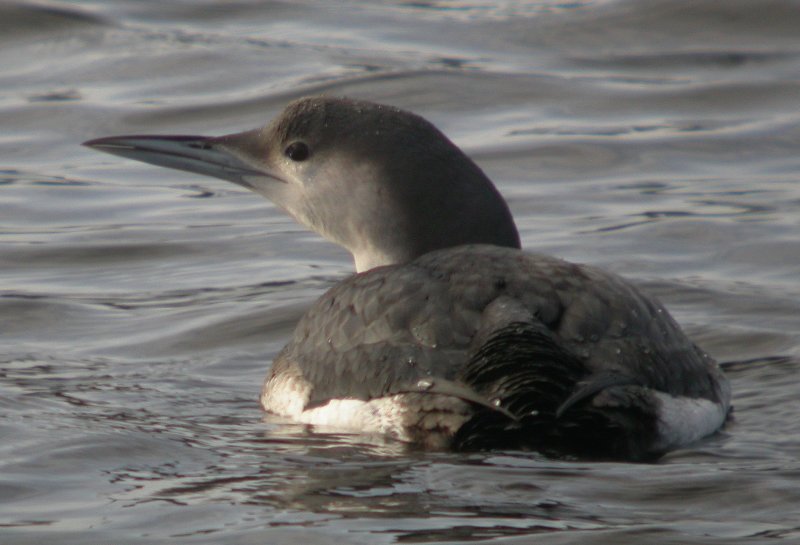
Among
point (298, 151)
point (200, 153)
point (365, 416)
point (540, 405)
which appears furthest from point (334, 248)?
point (540, 405)

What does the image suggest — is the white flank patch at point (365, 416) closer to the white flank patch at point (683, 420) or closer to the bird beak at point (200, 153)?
the white flank patch at point (683, 420)

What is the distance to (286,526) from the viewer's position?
3.66 meters

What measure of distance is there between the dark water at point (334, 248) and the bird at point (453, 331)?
90 millimetres

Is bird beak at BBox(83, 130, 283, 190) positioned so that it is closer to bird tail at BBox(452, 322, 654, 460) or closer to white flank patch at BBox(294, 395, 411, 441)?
white flank patch at BBox(294, 395, 411, 441)

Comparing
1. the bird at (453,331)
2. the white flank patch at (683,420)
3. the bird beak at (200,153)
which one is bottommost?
the white flank patch at (683,420)

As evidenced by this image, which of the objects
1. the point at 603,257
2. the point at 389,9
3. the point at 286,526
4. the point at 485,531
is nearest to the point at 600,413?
the point at 485,531

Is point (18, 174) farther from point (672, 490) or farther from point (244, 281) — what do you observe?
point (672, 490)

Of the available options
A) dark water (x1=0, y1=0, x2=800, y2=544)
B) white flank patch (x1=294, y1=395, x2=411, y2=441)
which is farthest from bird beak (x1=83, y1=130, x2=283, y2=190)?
white flank patch (x1=294, y1=395, x2=411, y2=441)

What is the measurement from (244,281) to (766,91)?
4.70 m

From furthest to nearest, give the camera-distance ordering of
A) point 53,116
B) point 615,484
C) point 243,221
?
point 53,116
point 243,221
point 615,484

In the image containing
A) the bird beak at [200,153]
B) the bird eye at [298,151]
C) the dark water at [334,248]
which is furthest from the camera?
the bird beak at [200,153]

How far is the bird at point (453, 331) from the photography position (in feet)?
13.0

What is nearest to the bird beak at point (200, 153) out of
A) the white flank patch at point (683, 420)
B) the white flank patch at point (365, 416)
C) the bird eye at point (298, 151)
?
the bird eye at point (298, 151)

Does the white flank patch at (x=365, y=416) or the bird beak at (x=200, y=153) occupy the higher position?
the bird beak at (x=200, y=153)
